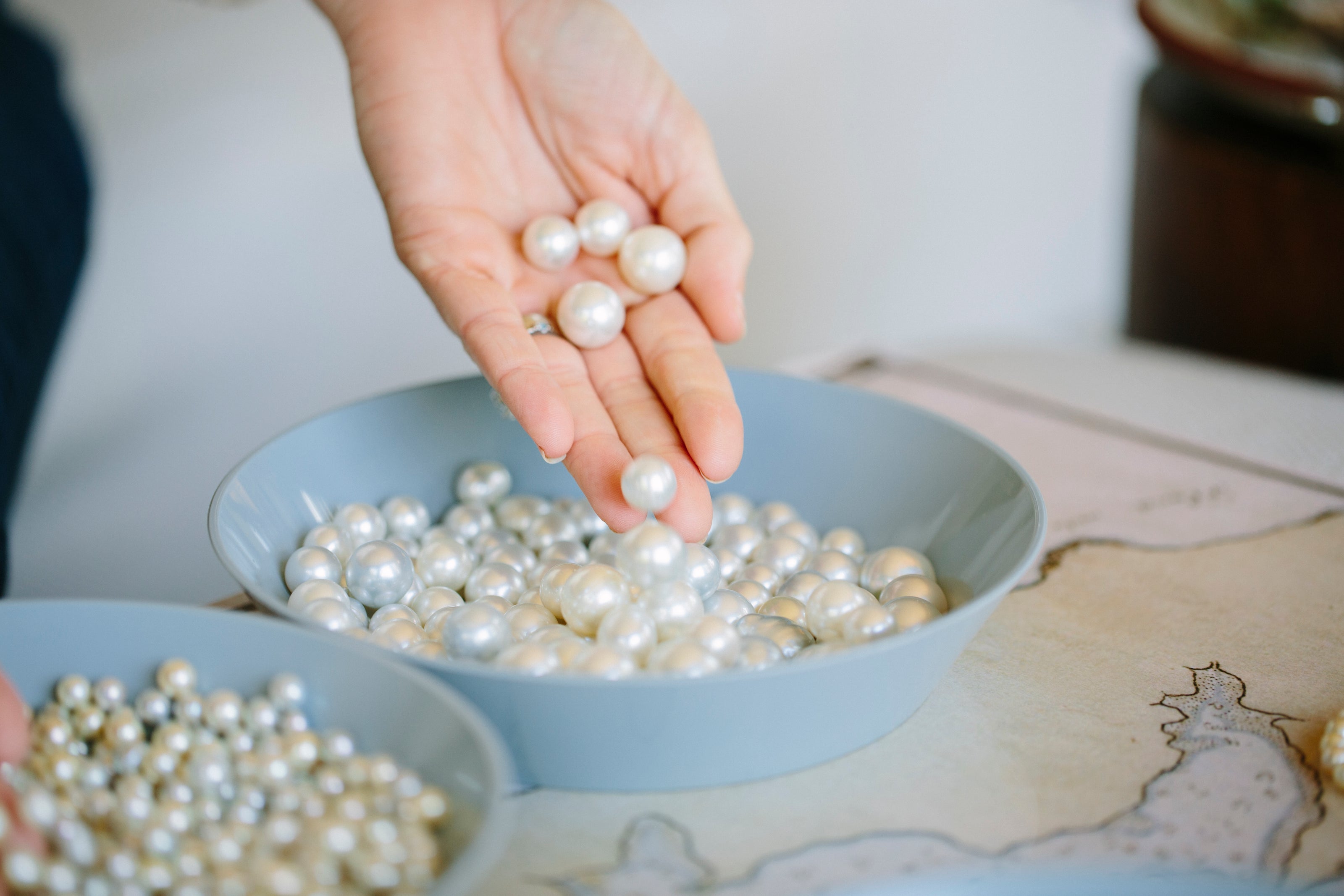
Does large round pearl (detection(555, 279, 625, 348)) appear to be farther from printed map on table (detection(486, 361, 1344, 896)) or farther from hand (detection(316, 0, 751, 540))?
printed map on table (detection(486, 361, 1344, 896))

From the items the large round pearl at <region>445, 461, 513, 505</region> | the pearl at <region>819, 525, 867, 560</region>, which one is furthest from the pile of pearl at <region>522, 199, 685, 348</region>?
the pearl at <region>819, 525, 867, 560</region>

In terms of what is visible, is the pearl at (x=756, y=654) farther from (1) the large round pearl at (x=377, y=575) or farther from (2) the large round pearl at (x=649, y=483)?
(1) the large round pearl at (x=377, y=575)

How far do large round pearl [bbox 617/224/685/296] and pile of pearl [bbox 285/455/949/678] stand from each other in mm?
172

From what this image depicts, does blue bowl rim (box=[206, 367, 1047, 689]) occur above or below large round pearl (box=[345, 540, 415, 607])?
above

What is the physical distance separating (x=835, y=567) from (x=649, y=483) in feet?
0.51

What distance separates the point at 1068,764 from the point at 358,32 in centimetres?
80

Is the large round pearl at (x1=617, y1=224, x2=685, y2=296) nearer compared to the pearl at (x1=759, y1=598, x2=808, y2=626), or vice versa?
the pearl at (x1=759, y1=598, x2=808, y2=626)

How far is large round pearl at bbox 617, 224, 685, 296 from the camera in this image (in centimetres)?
84

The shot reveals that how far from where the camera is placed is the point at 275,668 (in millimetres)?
546

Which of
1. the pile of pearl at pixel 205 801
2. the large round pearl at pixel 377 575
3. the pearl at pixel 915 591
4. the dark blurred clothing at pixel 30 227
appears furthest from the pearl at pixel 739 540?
the dark blurred clothing at pixel 30 227

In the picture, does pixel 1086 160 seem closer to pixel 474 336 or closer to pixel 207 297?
pixel 207 297

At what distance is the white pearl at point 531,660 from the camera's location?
1.82 ft

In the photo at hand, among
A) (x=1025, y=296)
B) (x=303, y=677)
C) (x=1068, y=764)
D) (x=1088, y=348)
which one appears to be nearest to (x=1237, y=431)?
(x=1088, y=348)

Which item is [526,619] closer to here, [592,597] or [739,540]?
[592,597]
